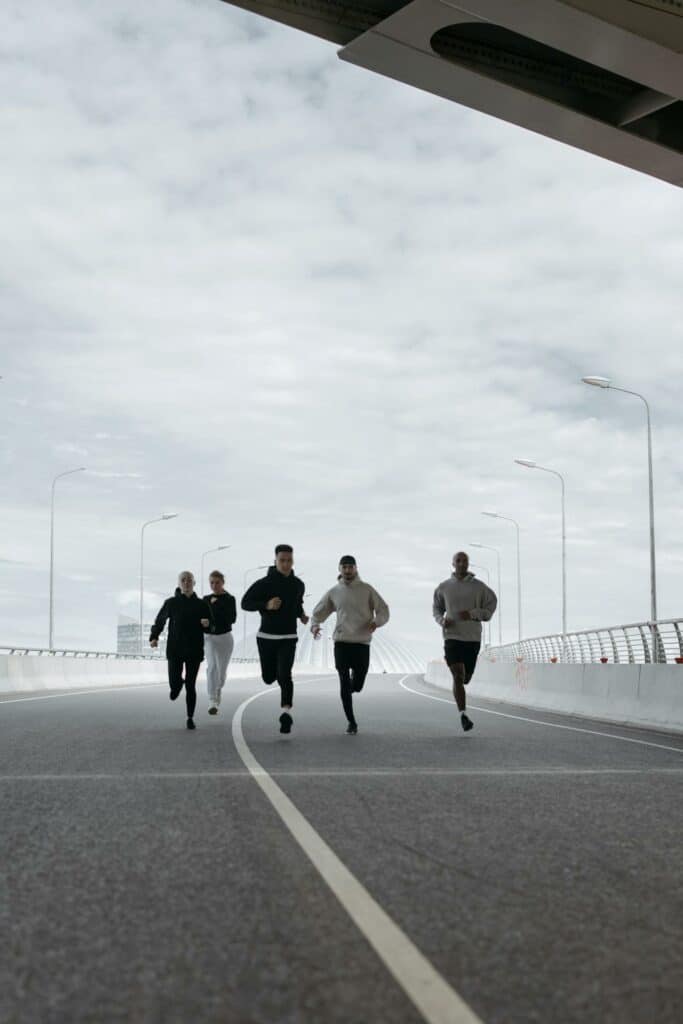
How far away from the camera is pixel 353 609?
15594mm

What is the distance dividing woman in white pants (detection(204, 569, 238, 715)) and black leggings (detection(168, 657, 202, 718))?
0.77 metres

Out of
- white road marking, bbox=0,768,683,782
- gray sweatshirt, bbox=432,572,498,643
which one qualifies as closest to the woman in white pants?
gray sweatshirt, bbox=432,572,498,643

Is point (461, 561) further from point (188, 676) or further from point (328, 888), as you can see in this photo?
point (328, 888)

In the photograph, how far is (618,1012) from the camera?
3895 mm

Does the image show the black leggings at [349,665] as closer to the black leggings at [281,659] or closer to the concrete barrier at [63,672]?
the black leggings at [281,659]

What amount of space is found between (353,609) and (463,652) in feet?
4.94

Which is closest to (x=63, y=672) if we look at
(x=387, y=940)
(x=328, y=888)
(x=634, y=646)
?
(x=634, y=646)

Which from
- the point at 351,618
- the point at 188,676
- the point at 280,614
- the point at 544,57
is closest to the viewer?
the point at 544,57

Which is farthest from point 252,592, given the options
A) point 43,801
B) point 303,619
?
point 43,801

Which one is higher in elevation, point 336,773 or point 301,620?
point 301,620

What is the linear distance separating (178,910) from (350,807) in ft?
10.5

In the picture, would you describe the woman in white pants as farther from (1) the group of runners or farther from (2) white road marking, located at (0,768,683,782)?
(2) white road marking, located at (0,768,683,782)

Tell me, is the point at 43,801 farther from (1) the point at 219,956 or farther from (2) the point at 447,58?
(2) the point at 447,58

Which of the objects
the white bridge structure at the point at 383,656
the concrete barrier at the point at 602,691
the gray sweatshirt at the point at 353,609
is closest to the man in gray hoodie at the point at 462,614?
the gray sweatshirt at the point at 353,609
